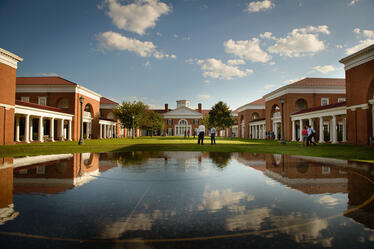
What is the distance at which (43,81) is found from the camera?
133ft

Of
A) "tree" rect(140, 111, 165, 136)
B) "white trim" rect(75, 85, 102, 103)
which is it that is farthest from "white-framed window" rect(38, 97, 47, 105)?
"tree" rect(140, 111, 165, 136)

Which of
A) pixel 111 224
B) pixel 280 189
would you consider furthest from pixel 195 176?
pixel 111 224

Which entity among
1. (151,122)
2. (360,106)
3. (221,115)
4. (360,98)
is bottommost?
(360,106)

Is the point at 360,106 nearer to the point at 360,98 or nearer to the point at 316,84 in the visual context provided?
the point at 360,98

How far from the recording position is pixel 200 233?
8.22 ft

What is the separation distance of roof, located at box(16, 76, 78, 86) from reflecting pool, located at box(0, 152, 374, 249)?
39844 millimetres

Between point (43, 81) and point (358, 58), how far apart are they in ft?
160

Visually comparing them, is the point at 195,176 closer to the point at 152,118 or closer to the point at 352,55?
the point at 352,55

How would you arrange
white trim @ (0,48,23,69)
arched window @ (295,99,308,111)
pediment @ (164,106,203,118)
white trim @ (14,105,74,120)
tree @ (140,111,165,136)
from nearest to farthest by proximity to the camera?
white trim @ (0,48,23,69)
white trim @ (14,105,74,120)
arched window @ (295,99,308,111)
tree @ (140,111,165,136)
pediment @ (164,106,203,118)

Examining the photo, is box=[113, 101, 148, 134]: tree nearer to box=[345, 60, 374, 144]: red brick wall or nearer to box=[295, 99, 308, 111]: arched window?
box=[295, 99, 308, 111]: arched window

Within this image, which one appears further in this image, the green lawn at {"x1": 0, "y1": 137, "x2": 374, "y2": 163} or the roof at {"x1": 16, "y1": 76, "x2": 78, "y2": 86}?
the roof at {"x1": 16, "y1": 76, "x2": 78, "y2": 86}

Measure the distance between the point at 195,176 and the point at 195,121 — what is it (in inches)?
3118

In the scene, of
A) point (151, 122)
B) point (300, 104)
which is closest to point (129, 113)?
point (151, 122)

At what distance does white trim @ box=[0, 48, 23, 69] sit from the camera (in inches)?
927
